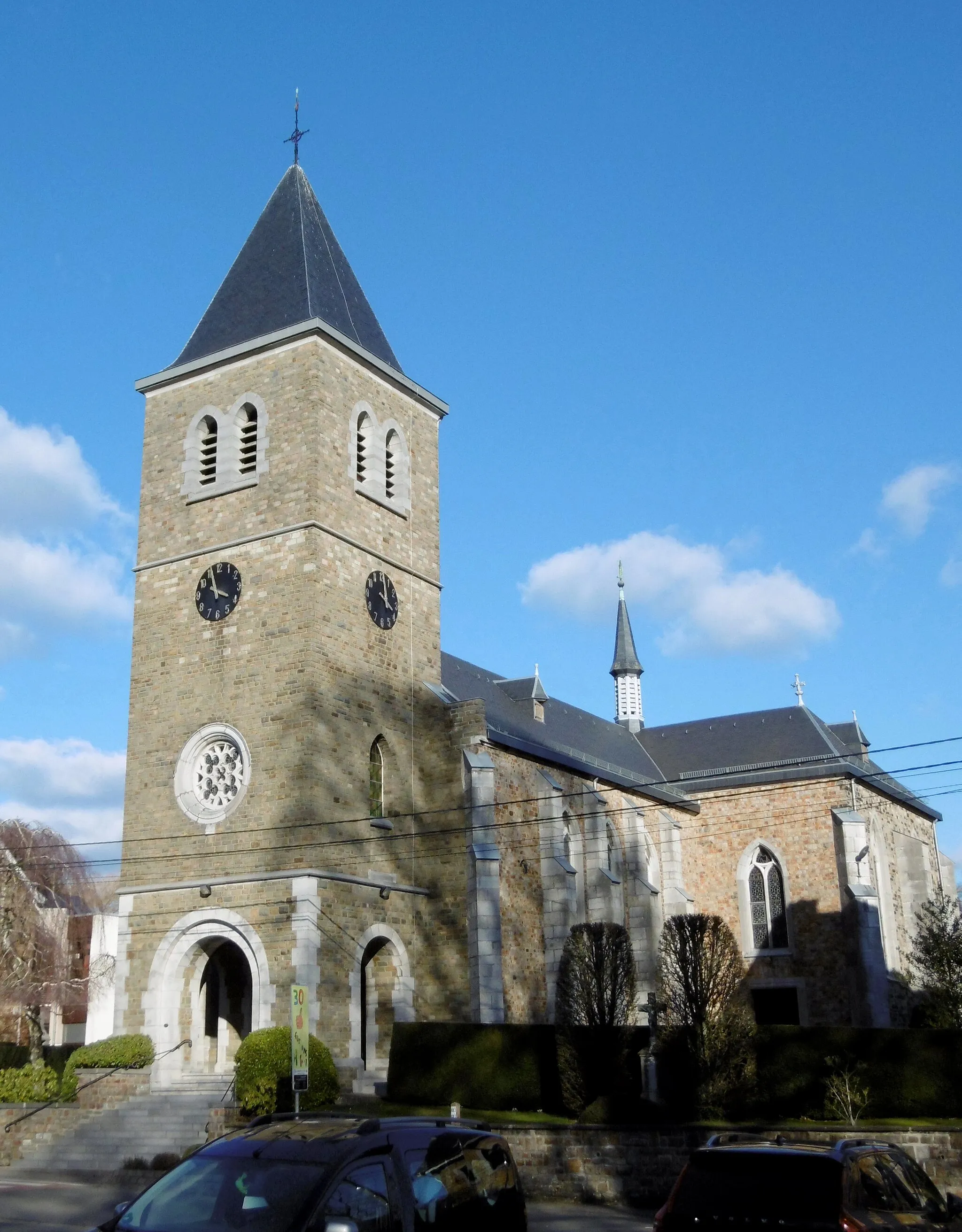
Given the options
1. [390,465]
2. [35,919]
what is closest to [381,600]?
[390,465]

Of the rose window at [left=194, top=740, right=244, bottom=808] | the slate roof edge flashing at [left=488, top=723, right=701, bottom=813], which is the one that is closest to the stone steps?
the rose window at [left=194, top=740, right=244, bottom=808]

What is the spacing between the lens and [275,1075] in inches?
862

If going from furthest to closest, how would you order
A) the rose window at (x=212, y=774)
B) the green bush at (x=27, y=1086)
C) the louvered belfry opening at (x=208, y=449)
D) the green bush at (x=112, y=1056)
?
the louvered belfry opening at (x=208, y=449) → the rose window at (x=212, y=774) → the green bush at (x=112, y=1056) → the green bush at (x=27, y=1086)

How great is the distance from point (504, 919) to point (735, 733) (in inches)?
607

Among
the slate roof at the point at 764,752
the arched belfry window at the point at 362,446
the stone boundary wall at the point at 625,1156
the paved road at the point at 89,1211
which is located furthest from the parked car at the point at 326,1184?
the slate roof at the point at 764,752

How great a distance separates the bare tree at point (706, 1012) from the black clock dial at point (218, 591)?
11592 mm

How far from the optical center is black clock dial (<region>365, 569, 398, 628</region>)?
28.5m

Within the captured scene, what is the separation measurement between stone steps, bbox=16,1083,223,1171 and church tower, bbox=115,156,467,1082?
1737mm

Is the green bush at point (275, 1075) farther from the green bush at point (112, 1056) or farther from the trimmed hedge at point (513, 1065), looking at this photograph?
the green bush at point (112, 1056)

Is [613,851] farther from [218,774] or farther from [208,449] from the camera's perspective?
[208,449]

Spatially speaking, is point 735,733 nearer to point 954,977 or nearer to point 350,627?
point 954,977

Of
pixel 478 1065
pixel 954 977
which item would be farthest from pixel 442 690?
pixel 954 977

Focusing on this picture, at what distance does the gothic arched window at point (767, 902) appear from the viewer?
36688 mm

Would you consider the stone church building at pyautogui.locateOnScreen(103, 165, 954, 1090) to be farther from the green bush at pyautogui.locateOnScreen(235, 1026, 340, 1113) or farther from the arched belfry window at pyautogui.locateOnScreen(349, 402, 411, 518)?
the green bush at pyautogui.locateOnScreen(235, 1026, 340, 1113)
